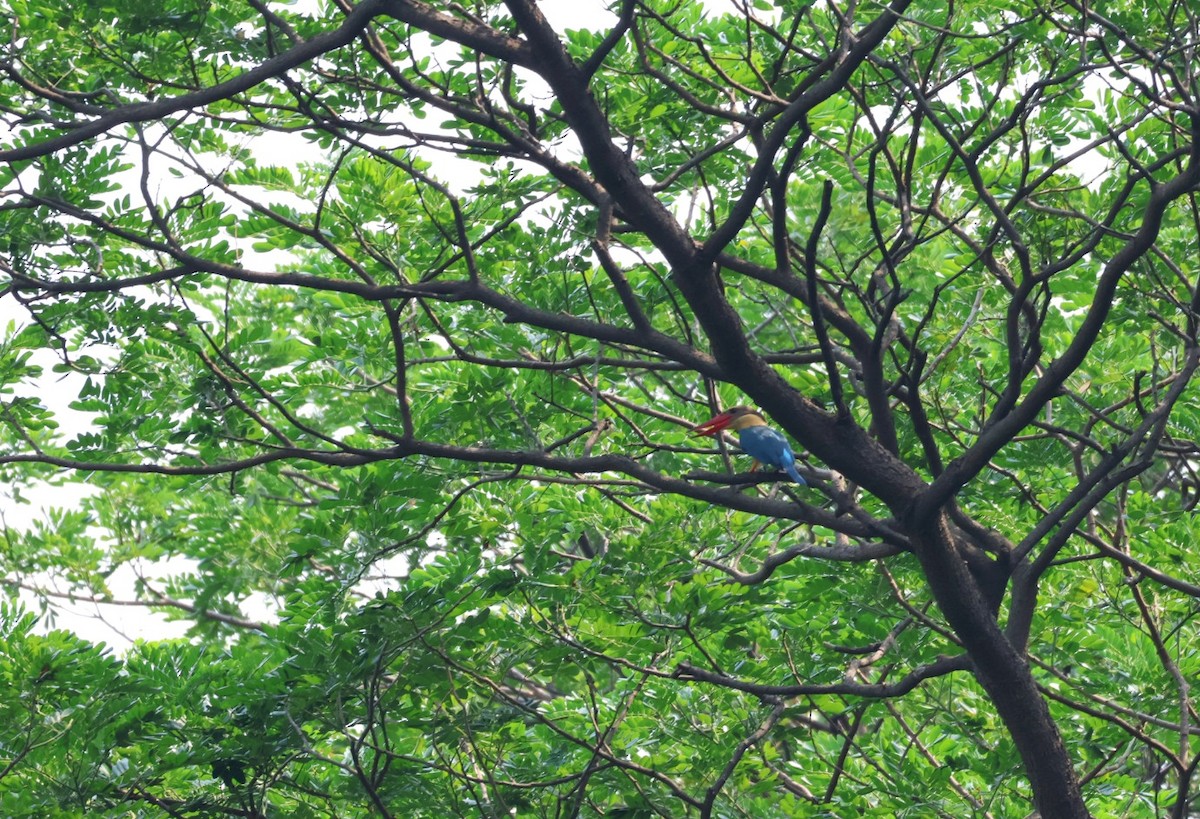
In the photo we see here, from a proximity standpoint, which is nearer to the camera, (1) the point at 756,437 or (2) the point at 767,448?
(2) the point at 767,448

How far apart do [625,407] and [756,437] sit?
0.67 m

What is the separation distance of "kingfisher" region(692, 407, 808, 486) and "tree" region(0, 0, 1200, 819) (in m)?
0.20

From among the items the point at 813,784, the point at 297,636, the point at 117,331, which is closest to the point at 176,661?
→ the point at 297,636

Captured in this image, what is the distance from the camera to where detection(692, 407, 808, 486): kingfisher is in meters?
5.28

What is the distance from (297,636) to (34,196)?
2.02 metres

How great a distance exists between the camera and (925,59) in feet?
18.6

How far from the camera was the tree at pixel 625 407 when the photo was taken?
4.38m

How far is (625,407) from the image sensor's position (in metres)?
5.86

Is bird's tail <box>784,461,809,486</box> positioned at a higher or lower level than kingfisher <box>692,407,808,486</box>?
lower

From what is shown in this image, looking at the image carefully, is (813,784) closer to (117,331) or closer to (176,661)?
(176,661)

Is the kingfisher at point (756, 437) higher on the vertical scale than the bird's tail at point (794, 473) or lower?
higher

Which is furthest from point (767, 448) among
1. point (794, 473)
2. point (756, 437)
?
point (794, 473)

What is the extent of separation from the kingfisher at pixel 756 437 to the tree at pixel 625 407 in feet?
0.66

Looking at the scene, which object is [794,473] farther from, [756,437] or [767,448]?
[756,437]
